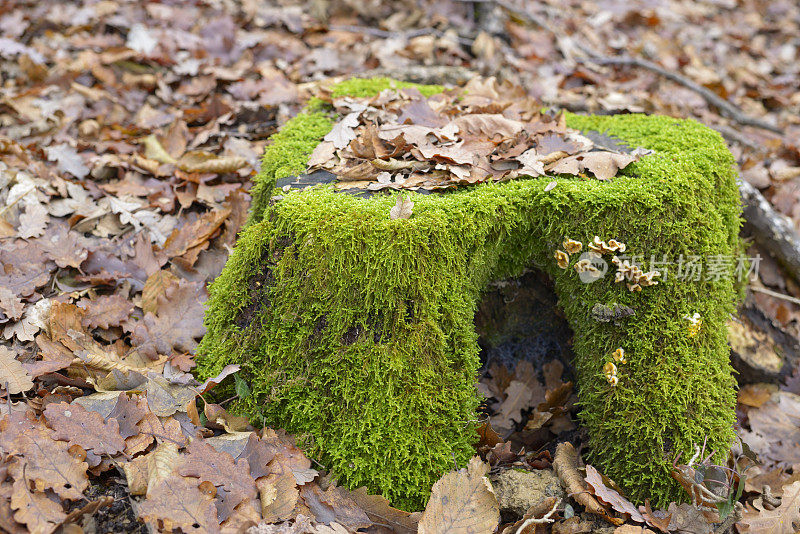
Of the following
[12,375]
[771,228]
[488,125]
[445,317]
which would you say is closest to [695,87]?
[771,228]

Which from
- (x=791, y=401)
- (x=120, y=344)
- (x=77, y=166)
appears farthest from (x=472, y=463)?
(x=77, y=166)

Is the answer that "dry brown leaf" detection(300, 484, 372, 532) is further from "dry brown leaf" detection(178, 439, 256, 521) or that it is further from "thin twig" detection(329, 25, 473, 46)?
"thin twig" detection(329, 25, 473, 46)

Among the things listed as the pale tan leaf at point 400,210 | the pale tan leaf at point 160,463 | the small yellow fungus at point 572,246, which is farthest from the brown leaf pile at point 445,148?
the pale tan leaf at point 160,463

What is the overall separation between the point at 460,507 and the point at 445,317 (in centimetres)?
90

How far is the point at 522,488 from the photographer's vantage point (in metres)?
2.84

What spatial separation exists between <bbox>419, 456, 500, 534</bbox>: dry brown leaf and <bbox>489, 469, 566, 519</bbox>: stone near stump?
256mm

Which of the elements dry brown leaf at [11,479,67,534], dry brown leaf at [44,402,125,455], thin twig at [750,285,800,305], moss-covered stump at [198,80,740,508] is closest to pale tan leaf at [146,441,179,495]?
dry brown leaf at [44,402,125,455]

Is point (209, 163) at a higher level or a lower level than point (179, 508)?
higher

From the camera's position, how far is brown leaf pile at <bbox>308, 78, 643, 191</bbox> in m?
3.03

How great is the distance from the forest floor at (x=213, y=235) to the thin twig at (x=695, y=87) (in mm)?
34

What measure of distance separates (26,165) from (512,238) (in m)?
3.69

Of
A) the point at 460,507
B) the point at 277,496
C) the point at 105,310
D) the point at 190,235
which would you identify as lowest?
the point at 460,507

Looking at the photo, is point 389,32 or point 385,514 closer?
point 385,514

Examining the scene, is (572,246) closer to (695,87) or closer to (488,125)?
(488,125)
